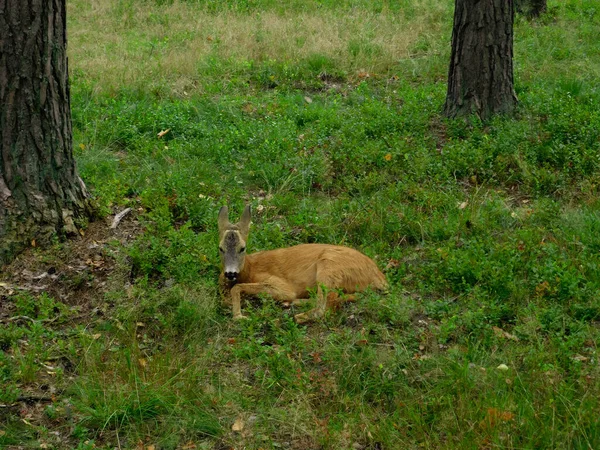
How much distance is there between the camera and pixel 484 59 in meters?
9.77

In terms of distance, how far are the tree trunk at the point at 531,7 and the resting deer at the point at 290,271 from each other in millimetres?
9946

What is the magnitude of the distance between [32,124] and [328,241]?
302cm

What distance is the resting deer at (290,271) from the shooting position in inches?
254

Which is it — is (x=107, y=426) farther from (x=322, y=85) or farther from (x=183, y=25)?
(x=183, y=25)

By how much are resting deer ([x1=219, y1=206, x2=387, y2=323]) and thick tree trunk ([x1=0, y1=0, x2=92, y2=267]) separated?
1609 millimetres

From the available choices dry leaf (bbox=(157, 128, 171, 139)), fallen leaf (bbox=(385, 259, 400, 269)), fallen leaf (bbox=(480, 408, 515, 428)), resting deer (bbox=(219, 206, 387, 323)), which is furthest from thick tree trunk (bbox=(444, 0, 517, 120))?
fallen leaf (bbox=(480, 408, 515, 428))

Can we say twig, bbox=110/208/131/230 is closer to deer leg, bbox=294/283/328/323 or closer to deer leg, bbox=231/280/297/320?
deer leg, bbox=231/280/297/320

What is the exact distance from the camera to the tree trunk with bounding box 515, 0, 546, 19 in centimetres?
1480

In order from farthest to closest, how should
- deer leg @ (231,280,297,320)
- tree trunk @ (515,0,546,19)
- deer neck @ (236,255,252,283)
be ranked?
tree trunk @ (515,0,546,19) < deer neck @ (236,255,252,283) < deer leg @ (231,280,297,320)

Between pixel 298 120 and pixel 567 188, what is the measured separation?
12.3ft

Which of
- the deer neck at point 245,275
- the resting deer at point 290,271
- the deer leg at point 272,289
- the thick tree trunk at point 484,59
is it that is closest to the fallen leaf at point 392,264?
the resting deer at point 290,271

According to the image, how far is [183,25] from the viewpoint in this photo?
14680 mm

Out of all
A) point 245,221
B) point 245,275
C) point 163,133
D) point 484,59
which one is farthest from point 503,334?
point 163,133

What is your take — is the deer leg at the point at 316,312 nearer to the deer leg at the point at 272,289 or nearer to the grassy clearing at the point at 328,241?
the grassy clearing at the point at 328,241
